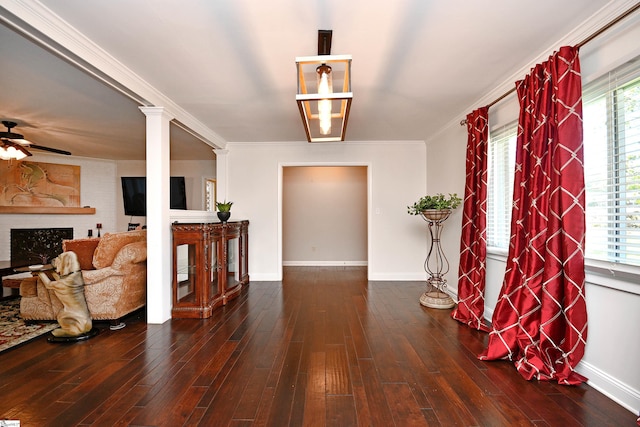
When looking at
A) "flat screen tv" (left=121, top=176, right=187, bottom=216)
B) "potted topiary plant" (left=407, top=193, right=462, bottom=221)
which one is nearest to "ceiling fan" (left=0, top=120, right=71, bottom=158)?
"flat screen tv" (left=121, top=176, right=187, bottom=216)

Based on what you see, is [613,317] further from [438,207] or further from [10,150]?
[10,150]

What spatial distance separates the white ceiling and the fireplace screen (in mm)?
2619

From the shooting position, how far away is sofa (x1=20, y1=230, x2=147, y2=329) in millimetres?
3053

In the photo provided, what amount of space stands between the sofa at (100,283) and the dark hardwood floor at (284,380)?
29cm

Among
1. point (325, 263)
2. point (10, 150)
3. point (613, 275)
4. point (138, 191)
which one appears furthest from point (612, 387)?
point (138, 191)

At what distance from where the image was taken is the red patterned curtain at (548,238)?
6.47 feet

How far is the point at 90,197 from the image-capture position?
626 cm

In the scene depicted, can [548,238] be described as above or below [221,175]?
below

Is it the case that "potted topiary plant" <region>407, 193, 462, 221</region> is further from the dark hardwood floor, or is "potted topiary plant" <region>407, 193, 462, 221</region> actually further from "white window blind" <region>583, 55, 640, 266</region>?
"white window blind" <region>583, 55, 640, 266</region>

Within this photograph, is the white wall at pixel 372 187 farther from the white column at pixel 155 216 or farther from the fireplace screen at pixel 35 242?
the fireplace screen at pixel 35 242

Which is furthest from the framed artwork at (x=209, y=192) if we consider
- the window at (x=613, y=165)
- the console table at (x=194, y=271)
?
the window at (x=613, y=165)

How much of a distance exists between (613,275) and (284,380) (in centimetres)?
228

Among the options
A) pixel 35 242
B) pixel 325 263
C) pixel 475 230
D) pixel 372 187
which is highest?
pixel 372 187

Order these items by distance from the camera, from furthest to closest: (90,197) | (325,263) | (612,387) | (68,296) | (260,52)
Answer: (325,263)
(90,197)
(68,296)
(260,52)
(612,387)
